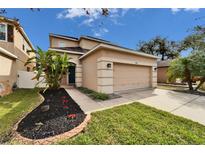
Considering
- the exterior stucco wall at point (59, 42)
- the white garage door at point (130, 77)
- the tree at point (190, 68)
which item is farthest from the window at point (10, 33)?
the tree at point (190, 68)

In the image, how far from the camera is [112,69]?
8047mm

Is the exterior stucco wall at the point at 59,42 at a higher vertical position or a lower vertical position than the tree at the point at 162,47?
lower

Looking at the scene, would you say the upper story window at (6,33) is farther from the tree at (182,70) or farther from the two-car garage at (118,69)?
the tree at (182,70)

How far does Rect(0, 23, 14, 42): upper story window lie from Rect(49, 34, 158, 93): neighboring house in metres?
4.86

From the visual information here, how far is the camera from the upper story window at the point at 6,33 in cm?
1011

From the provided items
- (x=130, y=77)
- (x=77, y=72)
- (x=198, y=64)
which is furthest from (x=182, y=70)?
(x=77, y=72)

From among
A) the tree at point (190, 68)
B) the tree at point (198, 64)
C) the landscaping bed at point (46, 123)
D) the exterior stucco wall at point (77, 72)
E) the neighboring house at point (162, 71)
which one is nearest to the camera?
the landscaping bed at point (46, 123)

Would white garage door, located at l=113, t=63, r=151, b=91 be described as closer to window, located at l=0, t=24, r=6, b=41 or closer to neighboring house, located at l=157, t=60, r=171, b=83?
window, located at l=0, t=24, r=6, b=41

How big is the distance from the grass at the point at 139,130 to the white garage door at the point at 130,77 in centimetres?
422

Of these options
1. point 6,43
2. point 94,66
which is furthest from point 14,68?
point 94,66

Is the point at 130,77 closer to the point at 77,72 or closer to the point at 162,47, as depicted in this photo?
the point at 77,72

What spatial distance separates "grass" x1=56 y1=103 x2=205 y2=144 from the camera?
2920 mm
